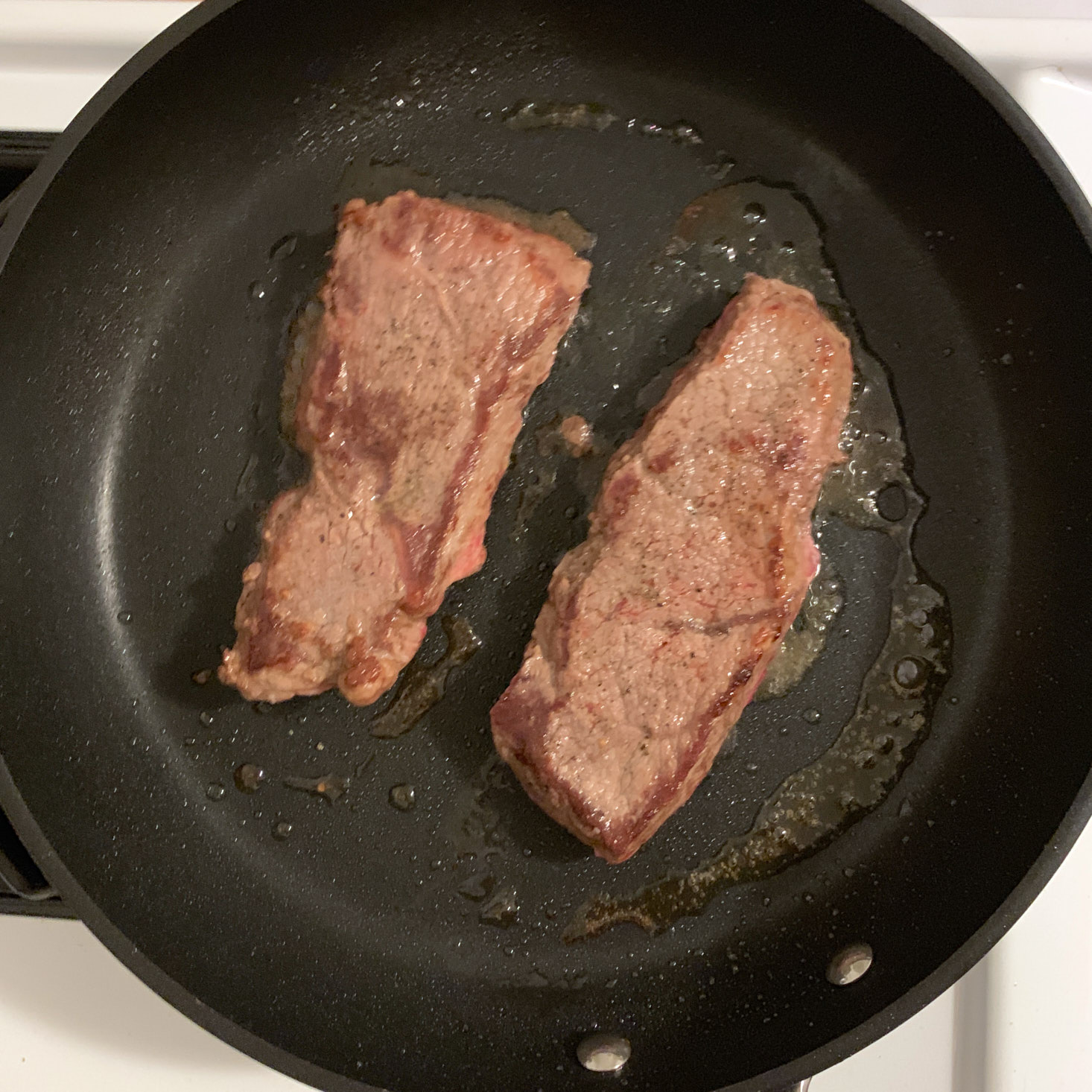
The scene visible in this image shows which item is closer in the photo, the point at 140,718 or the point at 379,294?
the point at 379,294

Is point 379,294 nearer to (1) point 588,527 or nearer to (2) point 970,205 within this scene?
(1) point 588,527

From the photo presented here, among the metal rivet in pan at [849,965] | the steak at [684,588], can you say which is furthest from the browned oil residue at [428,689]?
the metal rivet in pan at [849,965]

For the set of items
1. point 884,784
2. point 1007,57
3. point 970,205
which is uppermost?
point 1007,57

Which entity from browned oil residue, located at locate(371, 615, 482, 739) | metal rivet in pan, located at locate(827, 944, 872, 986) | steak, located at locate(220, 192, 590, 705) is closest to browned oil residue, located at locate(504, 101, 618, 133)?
steak, located at locate(220, 192, 590, 705)

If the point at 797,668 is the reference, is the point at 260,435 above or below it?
above

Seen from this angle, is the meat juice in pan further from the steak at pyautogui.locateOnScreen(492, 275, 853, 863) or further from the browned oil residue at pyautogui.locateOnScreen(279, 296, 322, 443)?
the browned oil residue at pyautogui.locateOnScreen(279, 296, 322, 443)

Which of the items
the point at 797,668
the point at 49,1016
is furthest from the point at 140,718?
the point at 797,668
